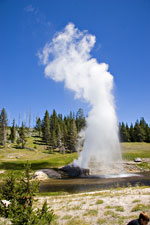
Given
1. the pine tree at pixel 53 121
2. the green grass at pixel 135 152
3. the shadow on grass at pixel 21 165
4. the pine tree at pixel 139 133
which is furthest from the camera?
the pine tree at pixel 53 121

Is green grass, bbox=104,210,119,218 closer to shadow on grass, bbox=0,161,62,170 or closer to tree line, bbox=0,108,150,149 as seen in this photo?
shadow on grass, bbox=0,161,62,170

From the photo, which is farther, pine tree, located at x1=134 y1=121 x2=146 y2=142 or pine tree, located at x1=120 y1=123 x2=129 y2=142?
pine tree, located at x1=120 y1=123 x2=129 y2=142

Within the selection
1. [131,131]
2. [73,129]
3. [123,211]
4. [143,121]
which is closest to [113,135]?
[123,211]

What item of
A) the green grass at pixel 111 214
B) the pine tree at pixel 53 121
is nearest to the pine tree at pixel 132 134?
the pine tree at pixel 53 121

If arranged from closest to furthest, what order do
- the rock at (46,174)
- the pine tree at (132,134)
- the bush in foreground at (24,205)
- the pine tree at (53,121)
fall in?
the bush in foreground at (24,205)
the rock at (46,174)
the pine tree at (132,134)
the pine tree at (53,121)

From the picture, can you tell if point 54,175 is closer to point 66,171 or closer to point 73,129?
point 66,171

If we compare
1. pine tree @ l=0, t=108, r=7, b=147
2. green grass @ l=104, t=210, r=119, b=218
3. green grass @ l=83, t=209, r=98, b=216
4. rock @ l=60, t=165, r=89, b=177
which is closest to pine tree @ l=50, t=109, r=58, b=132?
pine tree @ l=0, t=108, r=7, b=147

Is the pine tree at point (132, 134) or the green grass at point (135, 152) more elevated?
the pine tree at point (132, 134)

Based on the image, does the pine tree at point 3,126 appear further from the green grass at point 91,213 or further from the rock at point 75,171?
the green grass at point 91,213

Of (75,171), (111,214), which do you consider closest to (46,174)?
(75,171)

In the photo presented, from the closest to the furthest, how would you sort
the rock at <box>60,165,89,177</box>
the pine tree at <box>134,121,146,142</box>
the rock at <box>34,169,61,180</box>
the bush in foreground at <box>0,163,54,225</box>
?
1. the bush in foreground at <box>0,163,54,225</box>
2. the rock at <box>34,169,61,180</box>
3. the rock at <box>60,165,89,177</box>
4. the pine tree at <box>134,121,146,142</box>

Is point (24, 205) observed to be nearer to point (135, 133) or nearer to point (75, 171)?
point (75, 171)

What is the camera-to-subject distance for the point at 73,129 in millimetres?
93188

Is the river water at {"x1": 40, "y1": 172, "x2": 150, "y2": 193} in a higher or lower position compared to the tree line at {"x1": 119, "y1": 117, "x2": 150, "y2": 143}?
lower
